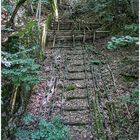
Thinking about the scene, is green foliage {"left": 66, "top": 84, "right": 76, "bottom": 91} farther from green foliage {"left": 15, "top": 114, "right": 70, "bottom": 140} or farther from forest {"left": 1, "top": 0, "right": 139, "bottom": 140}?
green foliage {"left": 15, "top": 114, "right": 70, "bottom": 140}

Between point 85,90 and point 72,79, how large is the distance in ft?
2.86

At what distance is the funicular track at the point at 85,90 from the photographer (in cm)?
686

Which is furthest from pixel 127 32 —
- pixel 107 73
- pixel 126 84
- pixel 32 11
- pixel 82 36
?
pixel 32 11

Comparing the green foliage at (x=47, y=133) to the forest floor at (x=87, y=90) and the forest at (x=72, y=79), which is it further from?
the forest floor at (x=87, y=90)

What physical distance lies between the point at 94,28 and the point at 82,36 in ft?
4.17

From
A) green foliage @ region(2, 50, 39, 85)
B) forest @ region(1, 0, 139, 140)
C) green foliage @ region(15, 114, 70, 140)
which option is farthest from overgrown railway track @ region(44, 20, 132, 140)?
green foliage @ region(2, 50, 39, 85)

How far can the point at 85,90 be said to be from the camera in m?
8.76

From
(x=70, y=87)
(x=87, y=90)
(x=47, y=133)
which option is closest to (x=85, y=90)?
(x=87, y=90)

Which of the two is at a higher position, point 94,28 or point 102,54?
point 94,28

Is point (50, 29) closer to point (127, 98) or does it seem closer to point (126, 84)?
point (126, 84)

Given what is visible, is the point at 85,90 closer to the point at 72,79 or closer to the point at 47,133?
the point at 72,79

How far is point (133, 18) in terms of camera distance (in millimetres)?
13180

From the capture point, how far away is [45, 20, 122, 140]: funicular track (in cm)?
686

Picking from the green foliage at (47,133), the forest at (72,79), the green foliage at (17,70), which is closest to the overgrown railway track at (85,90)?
the forest at (72,79)
